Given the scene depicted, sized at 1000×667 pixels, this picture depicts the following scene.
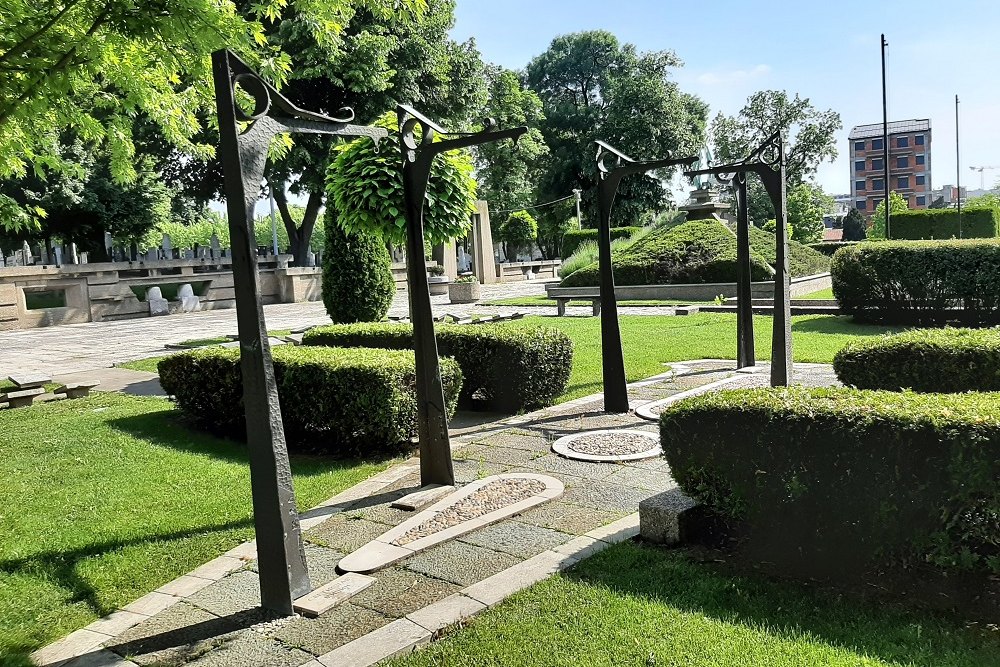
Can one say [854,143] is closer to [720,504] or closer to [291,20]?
[291,20]

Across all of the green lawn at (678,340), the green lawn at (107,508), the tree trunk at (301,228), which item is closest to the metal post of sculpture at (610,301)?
the green lawn at (678,340)

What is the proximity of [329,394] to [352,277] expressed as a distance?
6705 mm

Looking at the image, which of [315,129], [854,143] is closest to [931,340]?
[315,129]

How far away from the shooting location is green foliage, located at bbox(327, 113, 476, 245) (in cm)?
650

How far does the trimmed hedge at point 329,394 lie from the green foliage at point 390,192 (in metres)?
1.18

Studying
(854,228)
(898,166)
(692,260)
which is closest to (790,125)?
(854,228)

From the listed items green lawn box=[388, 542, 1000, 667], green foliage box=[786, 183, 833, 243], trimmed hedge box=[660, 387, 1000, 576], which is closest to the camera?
green lawn box=[388, 542, 1000, 667]

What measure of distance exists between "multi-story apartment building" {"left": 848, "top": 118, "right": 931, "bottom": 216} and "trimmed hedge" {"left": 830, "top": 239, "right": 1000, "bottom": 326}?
9556 centimetres

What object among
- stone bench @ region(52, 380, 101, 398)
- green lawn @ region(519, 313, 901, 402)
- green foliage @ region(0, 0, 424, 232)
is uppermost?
green foliage @ region(0, 0, 424, 232)

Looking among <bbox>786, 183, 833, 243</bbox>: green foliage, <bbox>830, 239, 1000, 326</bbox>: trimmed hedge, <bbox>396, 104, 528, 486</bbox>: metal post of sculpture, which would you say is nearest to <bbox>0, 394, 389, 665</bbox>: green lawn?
<bbox>396, 104, 528, 486</bbox>: metal post of sculpture

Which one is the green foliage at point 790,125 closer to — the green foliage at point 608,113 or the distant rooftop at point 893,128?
the green foliage at point 608,113

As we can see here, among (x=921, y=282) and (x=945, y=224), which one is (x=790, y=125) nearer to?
(x=945, y=224)

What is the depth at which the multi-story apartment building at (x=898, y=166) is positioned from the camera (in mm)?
101750

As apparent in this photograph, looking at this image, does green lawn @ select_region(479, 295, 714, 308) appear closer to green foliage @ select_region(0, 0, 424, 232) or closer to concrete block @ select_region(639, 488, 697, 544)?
green foliage @ select_region(0, 0, 424, 232)
